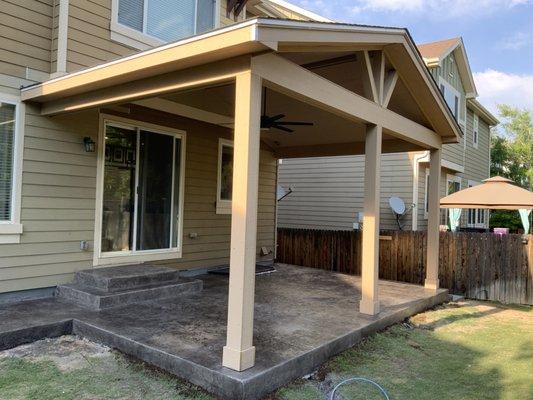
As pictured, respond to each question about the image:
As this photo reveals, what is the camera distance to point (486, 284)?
7.79m

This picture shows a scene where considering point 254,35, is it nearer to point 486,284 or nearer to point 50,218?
point 50,218

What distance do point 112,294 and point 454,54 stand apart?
13.7m

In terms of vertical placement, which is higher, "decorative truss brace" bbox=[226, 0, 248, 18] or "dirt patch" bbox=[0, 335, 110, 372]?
"decorative truss brace" bbox=[226, 0, 248, 18]

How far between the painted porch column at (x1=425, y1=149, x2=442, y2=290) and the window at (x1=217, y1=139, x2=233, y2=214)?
3503mm

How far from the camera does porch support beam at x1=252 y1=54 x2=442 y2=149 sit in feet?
11.8

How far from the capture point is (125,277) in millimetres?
5332

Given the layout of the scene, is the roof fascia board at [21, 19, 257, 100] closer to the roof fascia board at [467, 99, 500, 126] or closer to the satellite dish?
the satellite dish

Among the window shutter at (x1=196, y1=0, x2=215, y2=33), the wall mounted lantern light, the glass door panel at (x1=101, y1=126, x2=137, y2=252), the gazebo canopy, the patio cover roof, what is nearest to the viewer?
the patio cover roof

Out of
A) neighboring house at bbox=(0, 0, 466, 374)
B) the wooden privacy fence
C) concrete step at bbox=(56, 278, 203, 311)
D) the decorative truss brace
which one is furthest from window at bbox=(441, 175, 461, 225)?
concrete step at bbox=(56, 278, 203, 311)

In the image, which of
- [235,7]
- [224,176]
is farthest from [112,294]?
[235,7]

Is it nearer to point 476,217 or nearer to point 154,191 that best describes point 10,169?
point 154,191

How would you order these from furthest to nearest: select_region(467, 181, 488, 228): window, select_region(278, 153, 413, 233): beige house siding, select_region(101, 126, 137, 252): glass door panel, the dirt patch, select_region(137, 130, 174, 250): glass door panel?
select_region(467, 181, 488, 228): window → select_region(278, 153, 413, 233): beige house siding → select_region(137, 130, 174, 250): glass door panel → select_region(101, 126, 137, 252): glass door panel → the dirt patch

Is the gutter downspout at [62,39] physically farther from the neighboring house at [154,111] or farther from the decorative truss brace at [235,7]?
the decorative truss brace at [235,7]

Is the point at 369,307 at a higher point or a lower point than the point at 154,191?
lower
